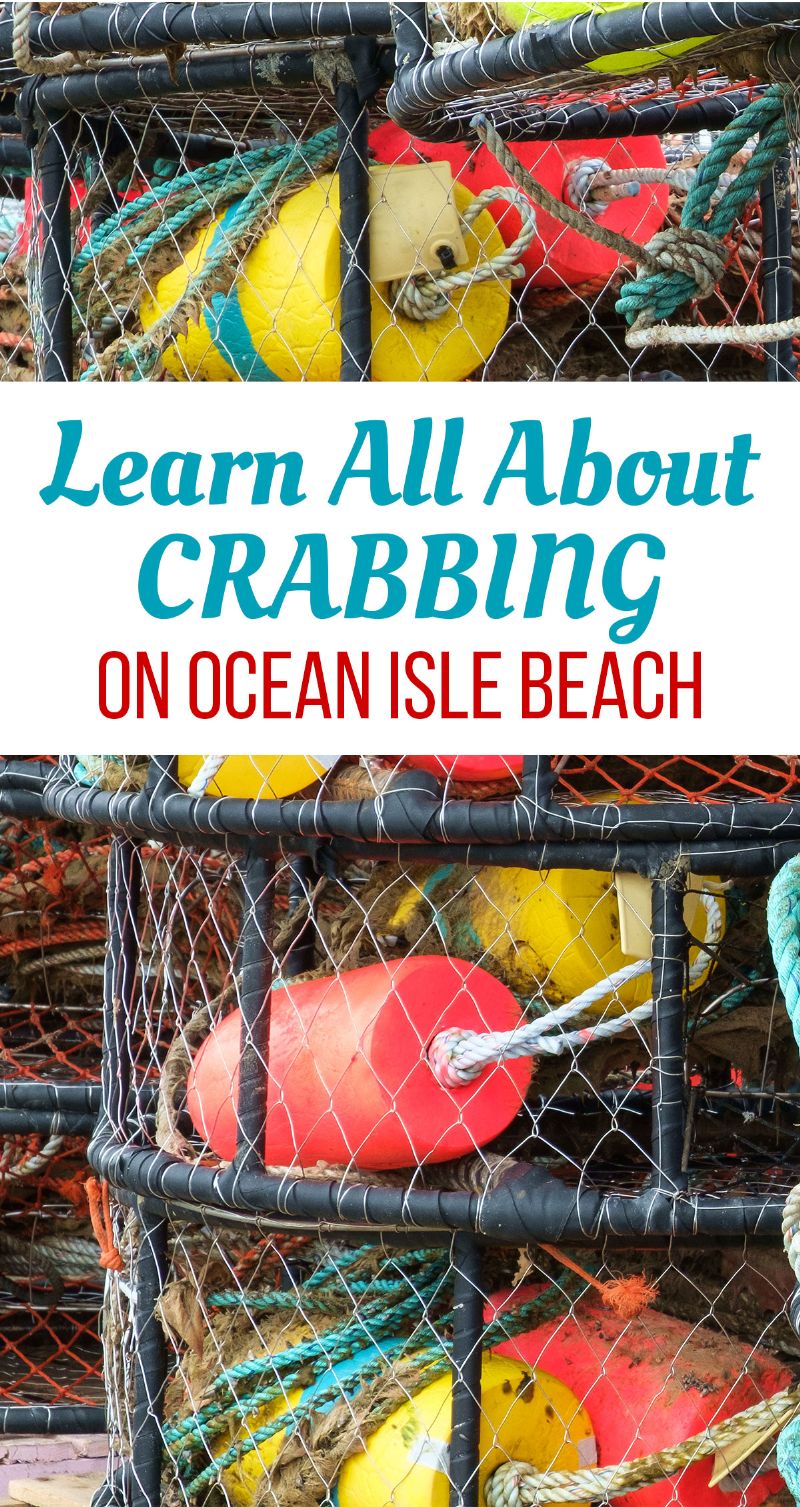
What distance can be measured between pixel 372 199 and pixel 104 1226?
1576 millimetres

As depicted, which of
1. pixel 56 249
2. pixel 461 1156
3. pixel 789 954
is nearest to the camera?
pixel 789 954

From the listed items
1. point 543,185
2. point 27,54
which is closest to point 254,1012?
point 543,185

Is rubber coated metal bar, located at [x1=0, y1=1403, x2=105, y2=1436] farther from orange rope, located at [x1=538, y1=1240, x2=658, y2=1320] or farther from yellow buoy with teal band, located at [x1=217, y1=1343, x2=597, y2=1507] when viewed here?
orange rope, located at [x1=538, y1=1240, x2=658, y2=1320]

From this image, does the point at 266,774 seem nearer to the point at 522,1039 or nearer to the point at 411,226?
the point at 522,1039

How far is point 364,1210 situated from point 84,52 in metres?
1.58

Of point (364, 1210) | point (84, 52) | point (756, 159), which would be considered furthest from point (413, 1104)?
point (84, 52)

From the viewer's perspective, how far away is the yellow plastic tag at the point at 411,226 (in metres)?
2.49

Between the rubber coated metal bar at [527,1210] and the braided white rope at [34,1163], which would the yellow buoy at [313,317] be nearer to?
the rubber coated metal bar at [527,1210]

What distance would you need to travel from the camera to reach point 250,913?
2.55 meters

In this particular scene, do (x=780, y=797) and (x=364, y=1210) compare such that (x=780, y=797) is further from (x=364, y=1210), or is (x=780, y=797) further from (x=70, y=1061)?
(x=70, y=1061)

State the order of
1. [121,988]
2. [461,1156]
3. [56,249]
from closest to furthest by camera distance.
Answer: [461,1156], [56,249], [121,988]

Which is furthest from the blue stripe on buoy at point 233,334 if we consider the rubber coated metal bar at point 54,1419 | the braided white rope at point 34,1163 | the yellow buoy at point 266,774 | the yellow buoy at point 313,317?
Result: the rubber coated metal bar at point 54,1419

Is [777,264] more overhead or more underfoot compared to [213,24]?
more underfoot

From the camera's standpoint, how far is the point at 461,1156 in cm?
248
